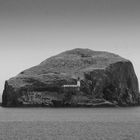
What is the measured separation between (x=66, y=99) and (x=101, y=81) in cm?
1575

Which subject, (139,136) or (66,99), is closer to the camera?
(139,136)

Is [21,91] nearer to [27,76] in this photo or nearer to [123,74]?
[27,76]

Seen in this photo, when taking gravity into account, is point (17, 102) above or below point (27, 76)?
below

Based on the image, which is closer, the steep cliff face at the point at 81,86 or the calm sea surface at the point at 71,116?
the calm sea surface at the point at 71,116

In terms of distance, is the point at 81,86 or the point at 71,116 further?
the point at 81,86

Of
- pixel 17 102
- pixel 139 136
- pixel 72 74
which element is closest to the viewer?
pixel 139 136

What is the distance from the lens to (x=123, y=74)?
179 meters

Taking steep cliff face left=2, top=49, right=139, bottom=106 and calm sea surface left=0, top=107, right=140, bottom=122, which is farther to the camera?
steep cliff face left=2, top=49, right=139, bottom=106

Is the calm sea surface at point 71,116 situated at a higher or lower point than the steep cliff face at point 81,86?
lower

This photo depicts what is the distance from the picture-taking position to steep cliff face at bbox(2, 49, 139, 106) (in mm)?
161375

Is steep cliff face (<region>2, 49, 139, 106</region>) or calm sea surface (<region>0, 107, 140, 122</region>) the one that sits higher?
steep cliff face (<region>2, 49, 139, 106</region>)

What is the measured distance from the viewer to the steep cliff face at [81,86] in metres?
161

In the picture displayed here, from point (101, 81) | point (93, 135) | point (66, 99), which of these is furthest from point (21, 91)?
point (93, 135)

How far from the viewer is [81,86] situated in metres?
163
